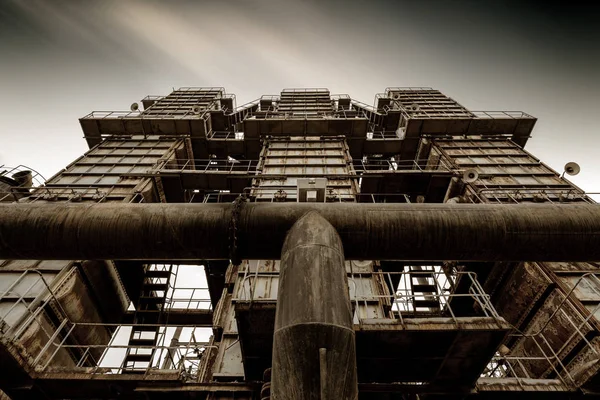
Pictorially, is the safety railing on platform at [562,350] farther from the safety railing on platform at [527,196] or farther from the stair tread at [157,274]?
the stair tread at [157,274]

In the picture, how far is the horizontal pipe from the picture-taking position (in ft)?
14.8

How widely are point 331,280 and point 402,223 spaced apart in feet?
5.47

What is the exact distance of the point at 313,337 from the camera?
3.13 m

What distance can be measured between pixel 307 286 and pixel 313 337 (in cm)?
55

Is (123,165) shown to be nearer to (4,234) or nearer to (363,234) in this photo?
(4,234)

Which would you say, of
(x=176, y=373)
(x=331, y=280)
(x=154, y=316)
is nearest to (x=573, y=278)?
(x=331, y=280)

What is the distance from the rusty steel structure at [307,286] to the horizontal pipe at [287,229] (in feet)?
0.07

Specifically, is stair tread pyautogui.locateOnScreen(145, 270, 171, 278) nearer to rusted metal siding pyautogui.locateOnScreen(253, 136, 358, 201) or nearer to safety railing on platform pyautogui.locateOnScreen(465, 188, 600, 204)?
rusted metal siding pyautogui.locateOnScreen(253, 136, 358, 201)

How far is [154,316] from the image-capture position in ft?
39.6

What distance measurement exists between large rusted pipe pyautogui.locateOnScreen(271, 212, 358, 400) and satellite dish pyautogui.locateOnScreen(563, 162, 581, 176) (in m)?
12.4

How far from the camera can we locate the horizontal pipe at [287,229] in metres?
4.52

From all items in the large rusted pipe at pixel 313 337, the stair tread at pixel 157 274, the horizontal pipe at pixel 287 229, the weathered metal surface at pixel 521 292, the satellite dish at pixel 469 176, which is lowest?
the large rusted pipe at pixel 313 337

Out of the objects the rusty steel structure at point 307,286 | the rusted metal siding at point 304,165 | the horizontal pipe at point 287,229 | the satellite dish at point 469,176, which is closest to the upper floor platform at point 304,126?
the rusted metal siding at point 304,165

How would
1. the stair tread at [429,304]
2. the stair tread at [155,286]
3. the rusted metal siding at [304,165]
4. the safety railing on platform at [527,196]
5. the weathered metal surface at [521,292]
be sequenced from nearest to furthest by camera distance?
the weathered metal surface at [521,292], the safety railing on platform at [527,196], the stair tread at [429,304], the rusted metal siding at [304,165], the stair tread at [155,286]
